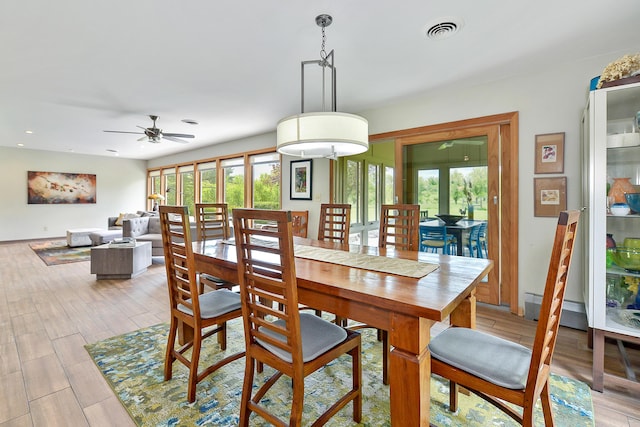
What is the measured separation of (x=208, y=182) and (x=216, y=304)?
597 cm

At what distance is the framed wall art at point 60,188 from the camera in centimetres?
770

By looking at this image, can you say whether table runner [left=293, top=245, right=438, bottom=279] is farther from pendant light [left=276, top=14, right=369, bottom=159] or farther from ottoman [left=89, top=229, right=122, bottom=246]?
ottoman [left=89, top=229, right=122, bottom=246]

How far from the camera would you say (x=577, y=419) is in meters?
1.57

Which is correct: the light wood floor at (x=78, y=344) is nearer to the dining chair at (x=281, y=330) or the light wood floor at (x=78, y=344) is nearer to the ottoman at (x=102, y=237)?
the dining chair at (x=281, y=330)

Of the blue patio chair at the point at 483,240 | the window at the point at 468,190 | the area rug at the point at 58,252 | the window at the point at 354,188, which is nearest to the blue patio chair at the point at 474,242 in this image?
the blue patio chair at the point at 483,240

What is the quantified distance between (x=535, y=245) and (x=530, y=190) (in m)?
0.53

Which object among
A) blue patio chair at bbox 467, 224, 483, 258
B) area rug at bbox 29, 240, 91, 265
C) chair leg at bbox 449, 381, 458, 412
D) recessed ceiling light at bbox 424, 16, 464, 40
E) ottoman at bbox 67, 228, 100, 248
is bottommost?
chair leg at bbox 449, 381, 458, 412

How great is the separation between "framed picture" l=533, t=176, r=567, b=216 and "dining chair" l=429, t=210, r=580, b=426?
1868mm

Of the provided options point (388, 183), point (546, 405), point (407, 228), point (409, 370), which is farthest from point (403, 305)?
point (388, 183)

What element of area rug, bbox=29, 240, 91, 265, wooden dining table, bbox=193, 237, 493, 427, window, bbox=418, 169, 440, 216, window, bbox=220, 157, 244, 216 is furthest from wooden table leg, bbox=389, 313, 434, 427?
area rug, bbox=29, 240, 91, 265

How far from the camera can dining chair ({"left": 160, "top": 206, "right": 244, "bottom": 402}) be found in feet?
5.54

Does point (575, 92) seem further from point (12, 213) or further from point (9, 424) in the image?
point (12, 213)

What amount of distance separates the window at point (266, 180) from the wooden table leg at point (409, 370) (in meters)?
4.66

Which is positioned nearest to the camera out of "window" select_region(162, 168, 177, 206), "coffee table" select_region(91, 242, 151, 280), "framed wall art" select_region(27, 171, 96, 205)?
"coffee table" select_region(91, 242, 151, 280)
